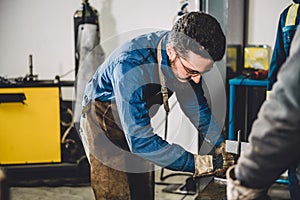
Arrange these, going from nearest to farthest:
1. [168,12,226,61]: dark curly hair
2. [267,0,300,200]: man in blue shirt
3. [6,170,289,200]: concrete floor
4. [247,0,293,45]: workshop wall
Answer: [168,12,226,61]: dark curly hair < [267,0,300,200]: man in blue shirt < [6,170,289,200]: concrete floor < [247,0,293,45]: workshop wall

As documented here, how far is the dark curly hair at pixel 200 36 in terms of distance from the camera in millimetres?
1433

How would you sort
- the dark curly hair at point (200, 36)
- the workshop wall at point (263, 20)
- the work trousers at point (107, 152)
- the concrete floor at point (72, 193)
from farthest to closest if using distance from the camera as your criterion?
1. the workshop wall at point (263, 20)
2. the concrete floor at point (72, 193)
3. the work trousers at point (107, 152)
4. the dark curly hair at point (200, 36)

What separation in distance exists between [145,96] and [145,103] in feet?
0.31

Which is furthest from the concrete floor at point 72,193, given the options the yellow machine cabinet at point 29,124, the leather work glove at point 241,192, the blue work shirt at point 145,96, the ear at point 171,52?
the leather work glove at point 241,192

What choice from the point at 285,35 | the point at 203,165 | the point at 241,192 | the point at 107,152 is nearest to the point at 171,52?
the point at 203,165

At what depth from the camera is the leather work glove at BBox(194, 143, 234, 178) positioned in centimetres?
150

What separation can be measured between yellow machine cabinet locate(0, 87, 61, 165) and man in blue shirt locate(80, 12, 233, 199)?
3.93ft

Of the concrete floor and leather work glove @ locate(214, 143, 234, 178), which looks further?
the concrete floor

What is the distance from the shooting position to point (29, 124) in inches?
117

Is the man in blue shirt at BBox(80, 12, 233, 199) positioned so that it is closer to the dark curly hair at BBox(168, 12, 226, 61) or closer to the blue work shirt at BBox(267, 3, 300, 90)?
the dark curly hair at BBox(168, 12, 226, 61)

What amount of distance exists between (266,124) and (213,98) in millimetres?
1885

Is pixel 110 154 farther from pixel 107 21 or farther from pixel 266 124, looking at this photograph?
pixel 107 21

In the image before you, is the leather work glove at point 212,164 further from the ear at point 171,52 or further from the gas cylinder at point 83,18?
the gas cylinder at point 83,18

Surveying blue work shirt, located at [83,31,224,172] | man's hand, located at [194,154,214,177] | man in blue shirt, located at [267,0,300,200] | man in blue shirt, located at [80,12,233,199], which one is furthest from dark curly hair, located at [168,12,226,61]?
man in blue shirt, located at [267,0,300,200]
